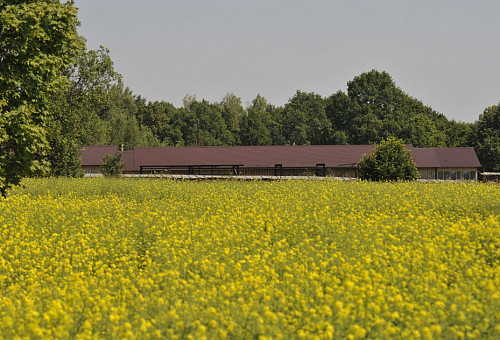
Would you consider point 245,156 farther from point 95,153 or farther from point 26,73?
point 26,73

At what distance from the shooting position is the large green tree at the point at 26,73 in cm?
1451

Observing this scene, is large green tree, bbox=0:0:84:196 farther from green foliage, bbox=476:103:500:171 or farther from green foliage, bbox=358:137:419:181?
green foliage, bbox=476:103:500:171

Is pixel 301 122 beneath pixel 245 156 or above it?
above

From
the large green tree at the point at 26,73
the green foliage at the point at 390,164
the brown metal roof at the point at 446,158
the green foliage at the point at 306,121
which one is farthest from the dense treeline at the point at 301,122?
the large green tree at the point at 26,73

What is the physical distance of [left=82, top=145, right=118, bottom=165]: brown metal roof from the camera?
55.8 metres

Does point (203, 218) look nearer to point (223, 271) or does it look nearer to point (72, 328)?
point (223, 271)

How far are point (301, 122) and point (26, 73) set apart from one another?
241 feet

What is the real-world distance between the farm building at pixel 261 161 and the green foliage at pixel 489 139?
13271 mm

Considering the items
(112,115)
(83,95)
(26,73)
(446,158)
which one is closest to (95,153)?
(83,95)

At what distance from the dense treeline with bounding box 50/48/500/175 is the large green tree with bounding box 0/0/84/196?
30392 mm

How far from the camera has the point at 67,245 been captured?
1141cm

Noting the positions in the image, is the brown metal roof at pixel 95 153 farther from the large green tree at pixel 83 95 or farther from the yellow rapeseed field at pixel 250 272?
the yellow rapeseed field at pixel 250 272

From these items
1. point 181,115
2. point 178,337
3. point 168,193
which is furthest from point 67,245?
point 181,115

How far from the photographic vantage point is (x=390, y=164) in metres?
30.5
